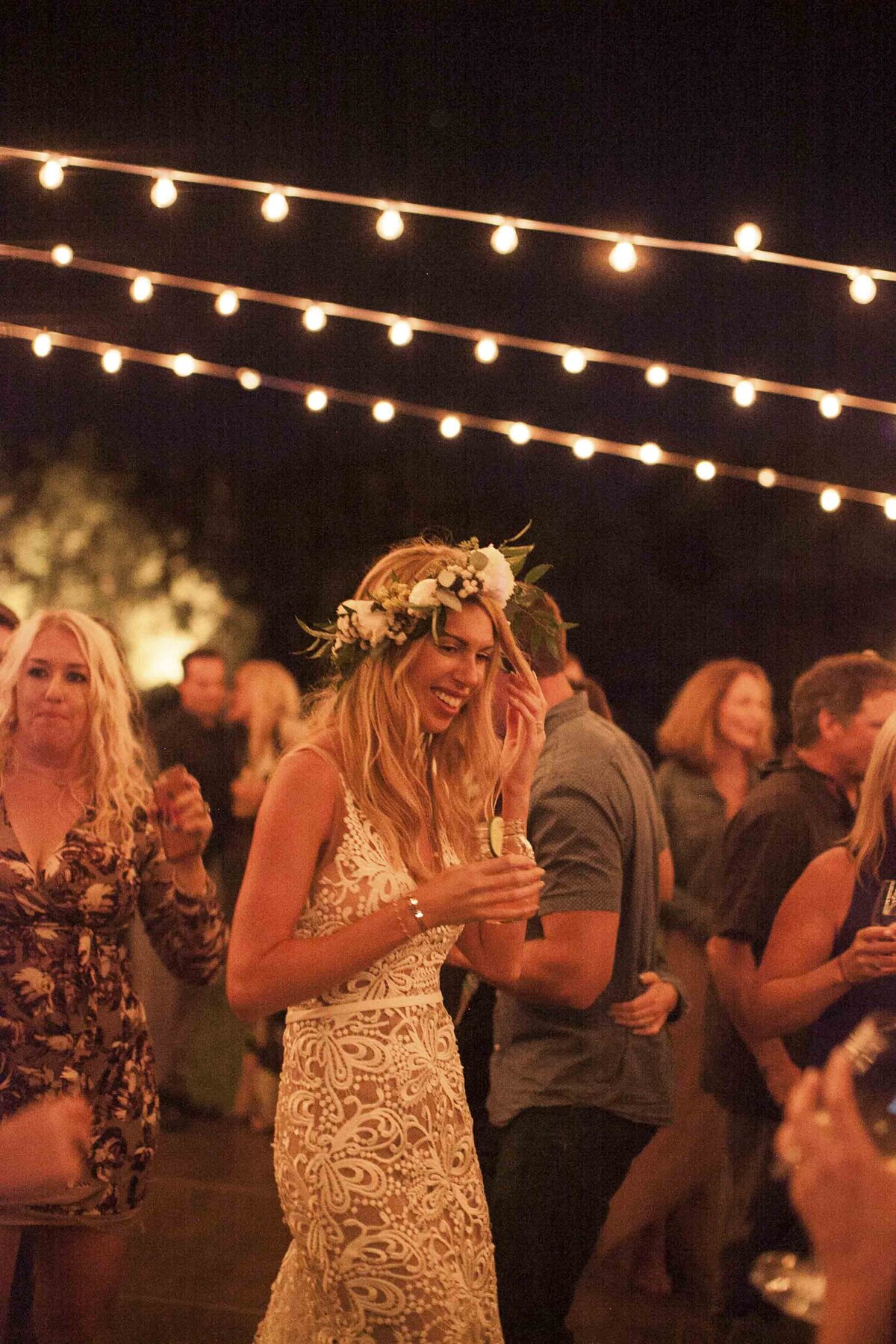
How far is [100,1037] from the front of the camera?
8.84 feet

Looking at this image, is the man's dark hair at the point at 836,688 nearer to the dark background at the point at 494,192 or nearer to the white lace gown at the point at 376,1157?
the dark background at the point at 494,192

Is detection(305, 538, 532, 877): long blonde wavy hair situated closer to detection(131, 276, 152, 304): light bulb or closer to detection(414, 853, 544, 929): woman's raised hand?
detection(414, 853, 544, 929): woman's raised hand

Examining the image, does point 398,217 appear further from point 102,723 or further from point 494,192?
point 102,723

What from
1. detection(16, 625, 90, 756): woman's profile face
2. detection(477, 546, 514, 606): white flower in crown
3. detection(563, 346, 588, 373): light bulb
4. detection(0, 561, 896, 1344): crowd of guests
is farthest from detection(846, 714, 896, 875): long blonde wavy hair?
detection(563, 346, 588, 373): light bulb

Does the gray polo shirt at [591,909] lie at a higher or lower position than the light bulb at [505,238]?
lower

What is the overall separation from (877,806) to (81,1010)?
64.8 inches

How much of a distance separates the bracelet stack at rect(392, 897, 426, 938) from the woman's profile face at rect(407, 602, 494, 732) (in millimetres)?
376

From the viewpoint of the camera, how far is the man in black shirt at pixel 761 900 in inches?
128

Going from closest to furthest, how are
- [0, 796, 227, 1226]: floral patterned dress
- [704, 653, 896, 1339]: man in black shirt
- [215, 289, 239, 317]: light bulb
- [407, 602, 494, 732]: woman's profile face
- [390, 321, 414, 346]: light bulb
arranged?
1. [407, 602, 494, 732]: woman's profile face
2. [0, 796, 227, 1226]: floral patterned dress
3. [704, 653, 896, 1339]: man in black shirt
4. [215, 289, 239, 317]: light bulb
5. [390, 321, 414, 346]: light bulb

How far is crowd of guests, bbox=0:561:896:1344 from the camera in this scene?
2.18 meters

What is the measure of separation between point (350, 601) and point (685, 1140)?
237 centimetres

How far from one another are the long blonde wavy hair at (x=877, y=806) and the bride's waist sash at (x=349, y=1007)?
1096 millimetres

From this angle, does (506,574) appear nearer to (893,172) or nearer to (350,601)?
(350,601)

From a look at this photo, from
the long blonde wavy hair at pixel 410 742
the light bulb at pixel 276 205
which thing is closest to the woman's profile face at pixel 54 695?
the long blonde wavy hair at pixel 410 742
